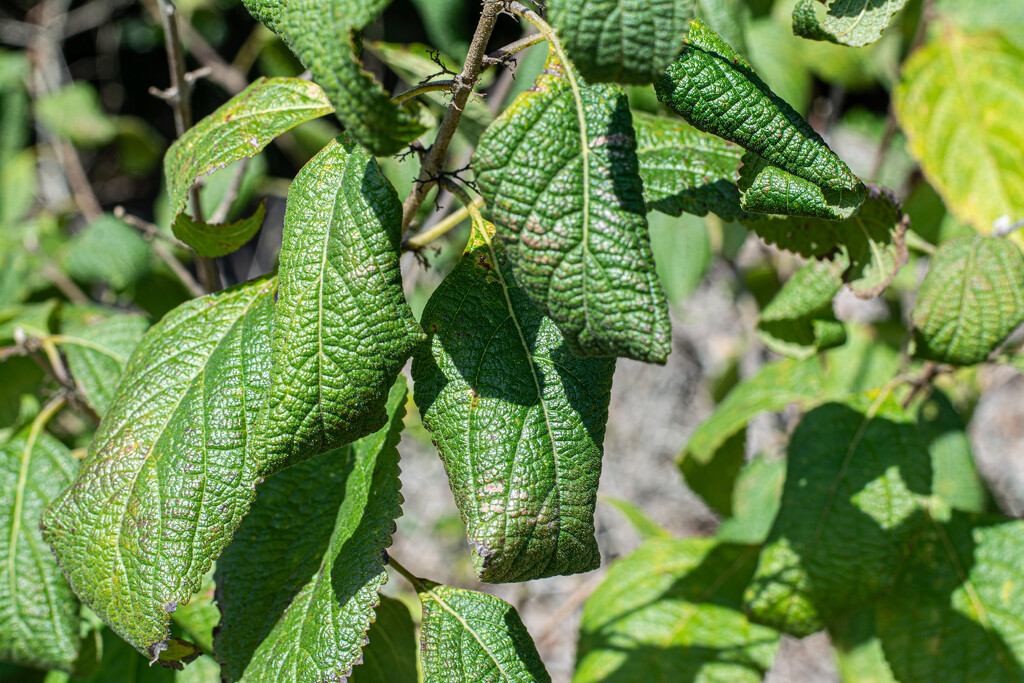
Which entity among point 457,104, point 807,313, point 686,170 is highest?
point 457,104

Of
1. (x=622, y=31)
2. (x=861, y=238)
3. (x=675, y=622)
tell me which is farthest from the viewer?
(x=675, y=622)

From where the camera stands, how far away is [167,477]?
85cm

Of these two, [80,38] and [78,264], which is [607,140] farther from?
[80,38]

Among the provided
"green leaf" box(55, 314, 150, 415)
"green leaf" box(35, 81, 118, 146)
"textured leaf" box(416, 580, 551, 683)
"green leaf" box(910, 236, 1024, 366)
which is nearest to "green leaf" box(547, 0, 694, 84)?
"textured leaf" box(416, 580, 551, 683)

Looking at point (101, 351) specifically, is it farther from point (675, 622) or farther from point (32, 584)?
point (675, 622)

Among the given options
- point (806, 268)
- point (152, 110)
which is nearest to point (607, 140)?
point (806, 268)

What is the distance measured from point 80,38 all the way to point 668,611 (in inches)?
162

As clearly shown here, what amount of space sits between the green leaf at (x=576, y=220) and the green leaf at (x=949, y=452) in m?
1.10

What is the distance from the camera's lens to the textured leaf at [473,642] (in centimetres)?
90

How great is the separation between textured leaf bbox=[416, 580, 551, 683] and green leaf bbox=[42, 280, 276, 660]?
0.28 metres

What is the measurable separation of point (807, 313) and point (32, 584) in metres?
1.25

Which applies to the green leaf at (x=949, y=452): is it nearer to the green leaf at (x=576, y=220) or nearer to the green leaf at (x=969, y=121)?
the green leaf at (x=969, y=121)

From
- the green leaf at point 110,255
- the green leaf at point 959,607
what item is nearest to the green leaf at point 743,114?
the green leaf at point 959,607

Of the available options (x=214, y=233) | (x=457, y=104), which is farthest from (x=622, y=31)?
(x=214, y=233)
